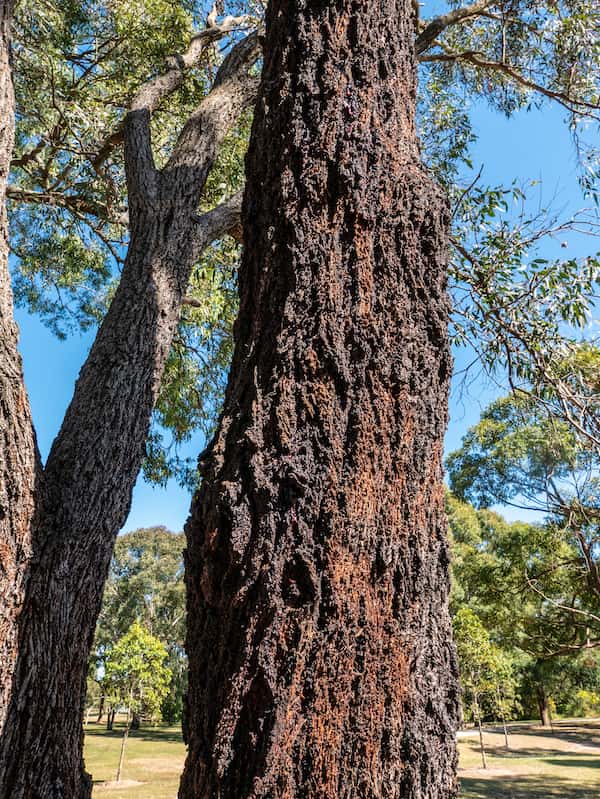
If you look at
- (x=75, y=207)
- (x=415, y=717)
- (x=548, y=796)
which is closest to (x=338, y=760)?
(x=415, y=717)

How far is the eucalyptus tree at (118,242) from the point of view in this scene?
2.27 meters

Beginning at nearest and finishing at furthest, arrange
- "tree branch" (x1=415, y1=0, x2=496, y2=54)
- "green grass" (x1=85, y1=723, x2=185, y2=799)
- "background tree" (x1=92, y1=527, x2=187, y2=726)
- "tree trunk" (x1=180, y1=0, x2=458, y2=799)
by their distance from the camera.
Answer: "tree trunk" (x1=180, y1=0, x2=458, y2=799) < "tree branch" (x1=415, y1=0, x2=496, y2=54) < "green grass" (x1=85, y1=723, x2=185, y2=799) < "background tree" (x1=92, y1=527, x2=187, y2=726)

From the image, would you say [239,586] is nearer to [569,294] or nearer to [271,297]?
[271,297]

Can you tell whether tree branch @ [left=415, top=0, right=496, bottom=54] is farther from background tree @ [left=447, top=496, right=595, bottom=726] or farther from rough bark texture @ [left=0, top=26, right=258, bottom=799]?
background tree @ [left=447, top=496, right=595, bottom=726]

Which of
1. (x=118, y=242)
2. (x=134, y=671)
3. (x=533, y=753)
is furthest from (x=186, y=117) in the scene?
(x=533, y=753)

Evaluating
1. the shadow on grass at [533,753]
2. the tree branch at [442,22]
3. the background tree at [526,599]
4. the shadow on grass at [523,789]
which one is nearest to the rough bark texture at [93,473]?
the tree branch at [442,22]

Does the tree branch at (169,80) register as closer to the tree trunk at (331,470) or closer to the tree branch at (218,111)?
the tree branch at (218,111)

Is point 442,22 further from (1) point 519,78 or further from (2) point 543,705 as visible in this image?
(2) point 543,705

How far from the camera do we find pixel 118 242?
629 cm

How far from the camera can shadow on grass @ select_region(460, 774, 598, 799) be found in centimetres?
1123

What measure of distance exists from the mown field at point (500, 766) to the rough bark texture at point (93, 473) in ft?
36.0

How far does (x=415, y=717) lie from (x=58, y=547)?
165 centimetres

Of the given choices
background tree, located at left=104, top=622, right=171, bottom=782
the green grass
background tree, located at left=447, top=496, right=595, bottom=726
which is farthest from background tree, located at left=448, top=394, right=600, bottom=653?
background tree, located at left=104, top=622, right=171, bottom=782

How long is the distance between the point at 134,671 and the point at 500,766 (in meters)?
9.26
